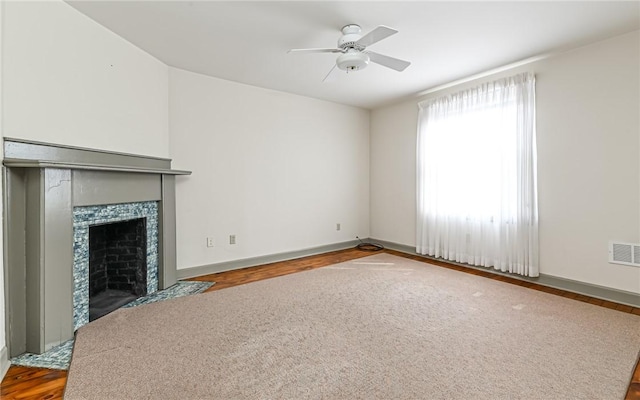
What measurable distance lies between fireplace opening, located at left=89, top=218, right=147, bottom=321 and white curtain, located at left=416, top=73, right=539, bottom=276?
3.75 metres

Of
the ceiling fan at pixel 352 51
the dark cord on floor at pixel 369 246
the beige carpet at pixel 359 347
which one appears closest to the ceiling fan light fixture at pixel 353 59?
the ceiling fan at pixel 352 51

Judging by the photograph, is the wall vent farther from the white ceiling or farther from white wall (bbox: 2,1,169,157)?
white wall (bbox: 2,1,169,157)

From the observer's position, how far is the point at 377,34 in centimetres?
219

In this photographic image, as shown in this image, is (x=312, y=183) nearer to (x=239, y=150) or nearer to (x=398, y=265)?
(x=239, y=150)

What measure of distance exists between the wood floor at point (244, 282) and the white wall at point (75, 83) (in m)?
1.51

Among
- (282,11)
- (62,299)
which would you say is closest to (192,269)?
(62,299)

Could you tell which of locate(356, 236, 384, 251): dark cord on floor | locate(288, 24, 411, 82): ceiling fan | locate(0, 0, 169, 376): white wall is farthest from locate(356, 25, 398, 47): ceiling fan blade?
locate(356, 236, 384, 251): dark cord on floor

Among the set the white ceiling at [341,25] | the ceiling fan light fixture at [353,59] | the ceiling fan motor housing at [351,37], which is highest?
the white ceiling at [341,25]

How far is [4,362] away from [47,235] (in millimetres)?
781

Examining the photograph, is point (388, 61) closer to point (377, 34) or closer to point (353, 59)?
point (353, 59)

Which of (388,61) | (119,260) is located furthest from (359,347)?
(119,260)

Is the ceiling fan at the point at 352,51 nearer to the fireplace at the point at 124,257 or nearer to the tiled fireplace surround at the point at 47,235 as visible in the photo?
the tiled fireplace surround at the point at 47,235

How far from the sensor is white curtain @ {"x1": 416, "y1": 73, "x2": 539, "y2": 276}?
3.34m

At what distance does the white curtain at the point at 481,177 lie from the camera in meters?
3.34
